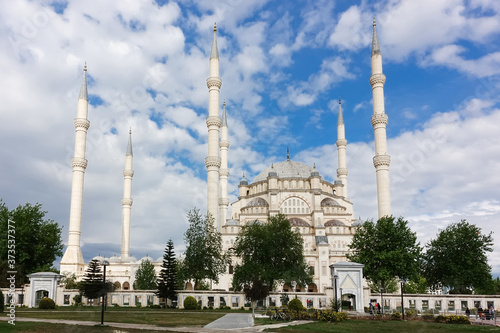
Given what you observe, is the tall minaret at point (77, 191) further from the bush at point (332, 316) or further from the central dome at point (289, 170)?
the bush at point (332, 316)

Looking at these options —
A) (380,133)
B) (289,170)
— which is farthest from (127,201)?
(380,133)

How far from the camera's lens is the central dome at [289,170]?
8569 centimetres

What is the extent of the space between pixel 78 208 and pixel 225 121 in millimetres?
36797

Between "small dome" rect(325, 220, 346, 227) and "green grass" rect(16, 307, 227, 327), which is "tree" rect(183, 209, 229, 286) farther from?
"small dome" rect(325, 220, 346, 227)

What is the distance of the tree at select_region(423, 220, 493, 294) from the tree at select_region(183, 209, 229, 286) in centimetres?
2502

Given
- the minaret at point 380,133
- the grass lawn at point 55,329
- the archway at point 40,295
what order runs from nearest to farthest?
the grass lawn at point 55,329, the archway at point 40,295, the minaret at point 380,133

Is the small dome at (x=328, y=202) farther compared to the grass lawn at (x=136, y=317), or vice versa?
the small dome at (x=328, y=202)

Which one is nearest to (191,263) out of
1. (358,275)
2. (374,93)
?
(358,275)

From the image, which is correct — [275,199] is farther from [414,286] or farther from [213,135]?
[414,286]

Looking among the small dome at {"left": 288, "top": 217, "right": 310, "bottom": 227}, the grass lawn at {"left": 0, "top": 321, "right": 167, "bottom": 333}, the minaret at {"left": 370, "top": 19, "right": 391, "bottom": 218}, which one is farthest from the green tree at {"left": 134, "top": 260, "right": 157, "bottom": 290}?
the grass lawn at {"left": 0, "top": 321, "right": 167, "bottom": 333}

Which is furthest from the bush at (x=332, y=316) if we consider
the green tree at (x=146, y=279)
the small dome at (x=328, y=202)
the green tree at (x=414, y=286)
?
the small dome at (x=328, y=202)

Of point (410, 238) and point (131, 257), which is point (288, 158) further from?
point (410, 238)

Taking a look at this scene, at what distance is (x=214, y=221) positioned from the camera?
54.1m

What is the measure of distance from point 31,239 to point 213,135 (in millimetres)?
25993
